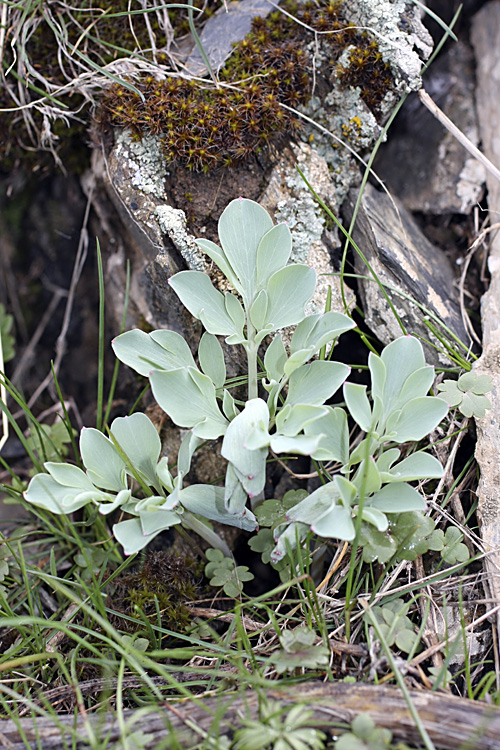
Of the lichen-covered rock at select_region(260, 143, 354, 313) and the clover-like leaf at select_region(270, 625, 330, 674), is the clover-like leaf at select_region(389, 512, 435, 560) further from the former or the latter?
the lichen-covered rock at select_region(260, 143, 354, 313)

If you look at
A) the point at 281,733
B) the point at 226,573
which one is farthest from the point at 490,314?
the point at 281,733

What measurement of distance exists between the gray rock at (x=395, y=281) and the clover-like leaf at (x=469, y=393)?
209mm

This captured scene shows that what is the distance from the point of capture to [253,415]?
→ 4.71 ft

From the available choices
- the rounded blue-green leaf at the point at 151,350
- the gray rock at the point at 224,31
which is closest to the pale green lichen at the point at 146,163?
the gray rock at the point at 224,31

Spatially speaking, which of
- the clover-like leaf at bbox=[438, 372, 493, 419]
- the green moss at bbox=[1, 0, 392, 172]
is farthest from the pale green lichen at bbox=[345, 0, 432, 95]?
the clover-like leaf at bbox=[438, 372, 493, 419]

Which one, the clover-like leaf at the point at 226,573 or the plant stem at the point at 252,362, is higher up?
the plant stem at the point at 252,362

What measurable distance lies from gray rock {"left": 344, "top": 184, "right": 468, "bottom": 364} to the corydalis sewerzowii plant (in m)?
0.48

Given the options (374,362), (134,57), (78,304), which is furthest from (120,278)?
(374,362)

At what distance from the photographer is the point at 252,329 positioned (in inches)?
64.5

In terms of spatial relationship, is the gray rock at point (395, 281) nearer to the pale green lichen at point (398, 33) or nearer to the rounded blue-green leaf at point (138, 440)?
the pale green lichen at point (398, 33)

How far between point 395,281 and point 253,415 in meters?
0.88

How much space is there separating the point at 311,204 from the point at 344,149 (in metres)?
0.29

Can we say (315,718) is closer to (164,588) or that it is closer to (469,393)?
(164,588)

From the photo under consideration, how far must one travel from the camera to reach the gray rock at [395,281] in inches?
78.2
